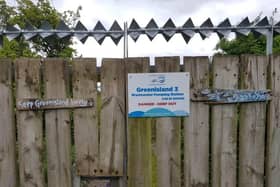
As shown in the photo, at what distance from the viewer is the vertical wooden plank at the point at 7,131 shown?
89.2 inches

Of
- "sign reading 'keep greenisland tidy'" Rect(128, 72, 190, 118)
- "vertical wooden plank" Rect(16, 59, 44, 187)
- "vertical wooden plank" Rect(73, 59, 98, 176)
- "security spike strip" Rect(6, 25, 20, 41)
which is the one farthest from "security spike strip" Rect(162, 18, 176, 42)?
"security spike strip" Rect(6, 25, 20, 41)

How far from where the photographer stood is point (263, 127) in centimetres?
231

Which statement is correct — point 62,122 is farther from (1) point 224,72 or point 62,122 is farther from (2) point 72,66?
(1) point 224,72

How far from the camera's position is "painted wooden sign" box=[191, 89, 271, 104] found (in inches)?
88.4

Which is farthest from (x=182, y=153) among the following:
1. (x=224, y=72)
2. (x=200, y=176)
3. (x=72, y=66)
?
(x=72, y=66)

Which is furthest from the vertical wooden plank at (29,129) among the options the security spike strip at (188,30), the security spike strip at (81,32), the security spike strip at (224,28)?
the security spike strip at (224,28)

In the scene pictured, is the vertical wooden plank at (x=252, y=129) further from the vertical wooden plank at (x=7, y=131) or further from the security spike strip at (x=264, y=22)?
the vertical wooden plank at (x=7, y=131)

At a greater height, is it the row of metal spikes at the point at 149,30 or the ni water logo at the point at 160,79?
the row of metal spikes at the point at 149,30

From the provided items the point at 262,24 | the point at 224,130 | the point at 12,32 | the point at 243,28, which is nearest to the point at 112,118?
the point at 224,130

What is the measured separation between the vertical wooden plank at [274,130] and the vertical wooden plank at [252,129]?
47mm

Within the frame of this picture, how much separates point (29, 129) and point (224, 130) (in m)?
1.36

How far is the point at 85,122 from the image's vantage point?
225 centimetres

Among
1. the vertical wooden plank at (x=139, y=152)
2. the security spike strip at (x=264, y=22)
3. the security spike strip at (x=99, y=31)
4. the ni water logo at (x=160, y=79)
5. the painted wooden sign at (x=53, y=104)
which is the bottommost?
the vertical wooden plank at (x=139, y=152)

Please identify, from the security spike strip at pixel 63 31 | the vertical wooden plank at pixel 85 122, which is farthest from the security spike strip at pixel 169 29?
the security spike strip at pixel 63 31
